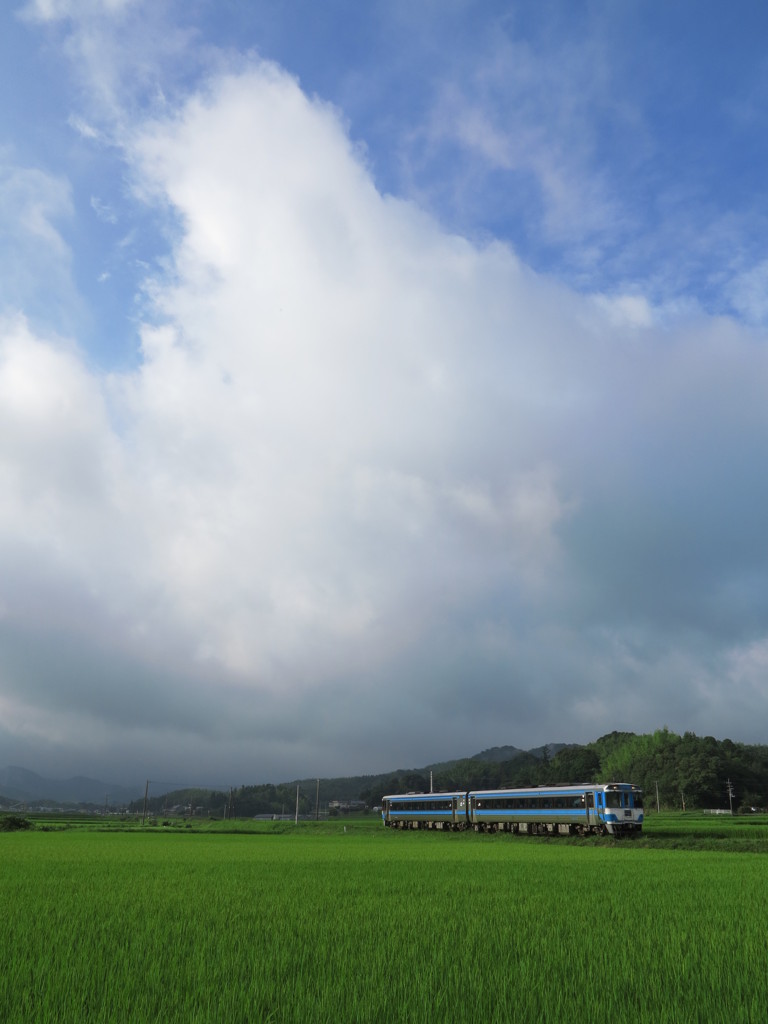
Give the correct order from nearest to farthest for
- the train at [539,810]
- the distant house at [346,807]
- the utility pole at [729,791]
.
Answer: the train at [539,810] → the utility pole at [729,791] → the distant house at [346,807]

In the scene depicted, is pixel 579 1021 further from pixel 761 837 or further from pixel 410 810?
pixel 410 810

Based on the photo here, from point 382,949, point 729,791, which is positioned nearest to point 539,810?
point 382,949

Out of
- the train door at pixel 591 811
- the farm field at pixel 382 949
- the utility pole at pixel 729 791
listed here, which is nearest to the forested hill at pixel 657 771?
the utility pole at pixel 729 791

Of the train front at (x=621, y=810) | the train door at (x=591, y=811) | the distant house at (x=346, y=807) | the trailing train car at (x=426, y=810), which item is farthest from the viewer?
the distant house at (x=346, y=807)

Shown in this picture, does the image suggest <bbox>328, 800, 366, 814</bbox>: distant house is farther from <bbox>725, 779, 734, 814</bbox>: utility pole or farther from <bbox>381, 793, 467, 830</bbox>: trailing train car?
<bbox>381, 793, 467, 830</bbox>: trailing train car

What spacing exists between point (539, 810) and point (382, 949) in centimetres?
4034

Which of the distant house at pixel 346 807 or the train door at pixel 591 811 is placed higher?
the train door at pixel 591 811

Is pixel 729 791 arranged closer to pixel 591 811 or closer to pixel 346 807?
pixel 591 811

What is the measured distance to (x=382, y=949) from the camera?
8336 millimetres

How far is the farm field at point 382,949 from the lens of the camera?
6.18 metres

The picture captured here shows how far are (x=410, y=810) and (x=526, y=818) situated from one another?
15.5m

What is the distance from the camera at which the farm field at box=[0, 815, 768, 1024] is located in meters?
6.18

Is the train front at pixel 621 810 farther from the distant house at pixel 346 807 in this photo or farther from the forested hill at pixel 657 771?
the distant house at pixel 346 807

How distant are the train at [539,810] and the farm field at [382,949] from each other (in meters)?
24.9
